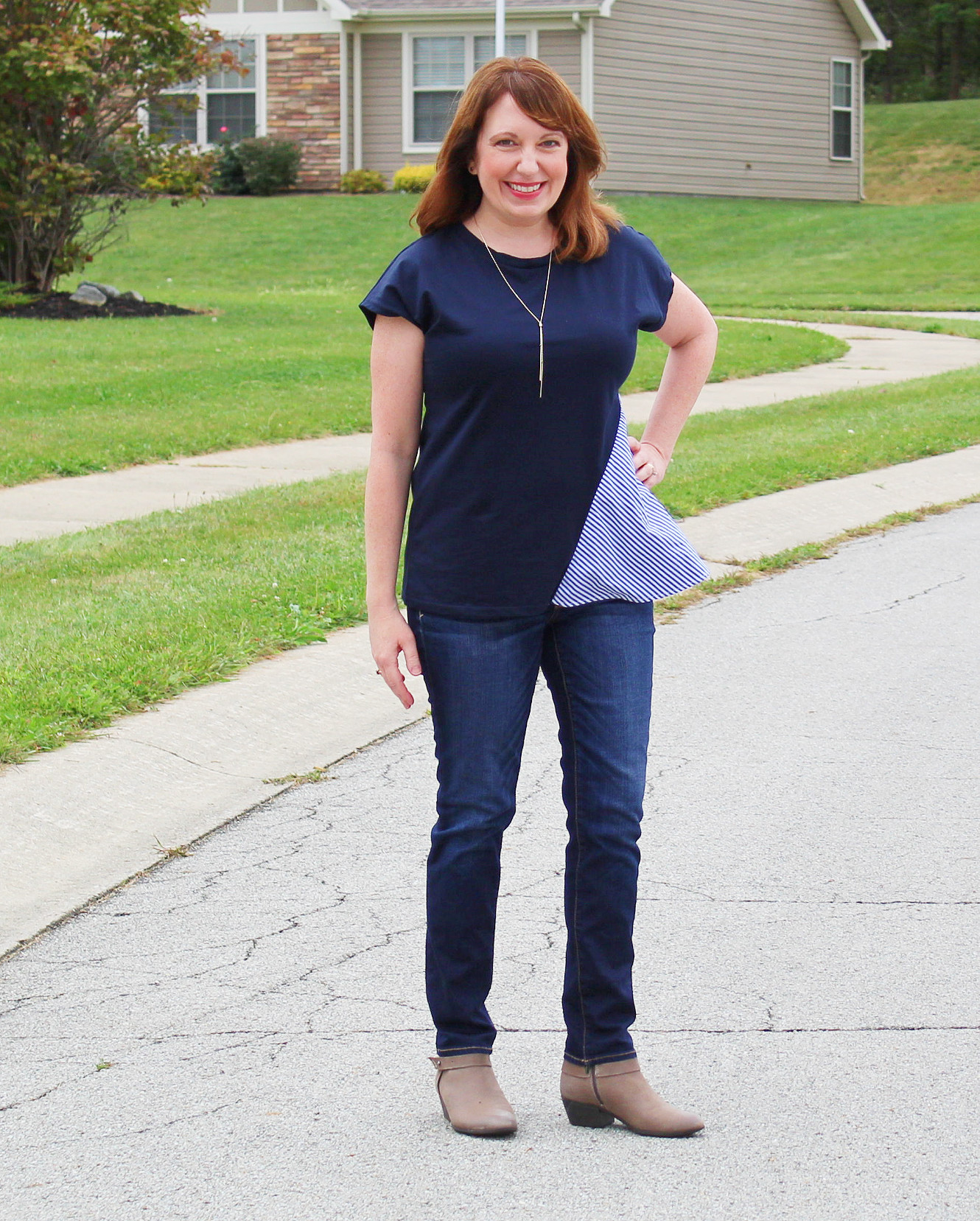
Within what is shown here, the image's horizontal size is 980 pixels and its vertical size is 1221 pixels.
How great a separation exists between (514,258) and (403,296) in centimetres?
23

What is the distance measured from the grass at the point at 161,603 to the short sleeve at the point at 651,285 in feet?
9.53

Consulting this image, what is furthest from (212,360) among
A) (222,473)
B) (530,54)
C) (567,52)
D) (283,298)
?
(530,54)

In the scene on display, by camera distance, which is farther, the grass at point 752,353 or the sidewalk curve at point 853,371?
the grass at point 752,353

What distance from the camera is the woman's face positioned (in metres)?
2.95

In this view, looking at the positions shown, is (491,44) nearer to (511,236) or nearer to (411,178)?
(411,178)

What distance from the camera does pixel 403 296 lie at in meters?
2.91

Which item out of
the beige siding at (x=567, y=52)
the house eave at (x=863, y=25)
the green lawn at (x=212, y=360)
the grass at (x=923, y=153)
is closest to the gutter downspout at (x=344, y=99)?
the beige siding at (x=567, y=52)

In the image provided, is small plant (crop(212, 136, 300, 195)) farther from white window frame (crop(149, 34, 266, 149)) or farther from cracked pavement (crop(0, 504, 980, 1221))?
cracked pavement (crop(0, 504, 980, 1221))

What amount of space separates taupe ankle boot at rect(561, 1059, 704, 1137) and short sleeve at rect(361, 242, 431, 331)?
4.76ft

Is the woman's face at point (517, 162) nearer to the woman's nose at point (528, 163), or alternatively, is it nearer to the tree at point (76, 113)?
the woman's nose at point (528, 163)

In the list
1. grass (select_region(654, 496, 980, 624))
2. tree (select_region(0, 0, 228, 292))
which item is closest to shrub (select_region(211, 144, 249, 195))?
tree (select_region(0, 0, 228, 292))

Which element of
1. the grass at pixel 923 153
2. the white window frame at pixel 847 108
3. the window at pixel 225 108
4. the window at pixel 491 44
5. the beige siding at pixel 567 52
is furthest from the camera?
the grass at pixel 923 153

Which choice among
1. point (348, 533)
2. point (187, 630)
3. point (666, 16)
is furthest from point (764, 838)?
point (666, 16)

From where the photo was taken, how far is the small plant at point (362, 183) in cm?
3194
